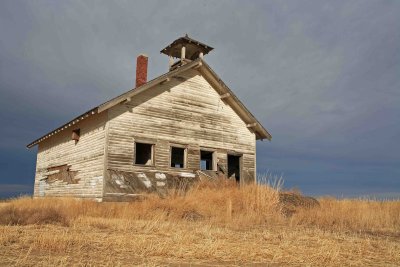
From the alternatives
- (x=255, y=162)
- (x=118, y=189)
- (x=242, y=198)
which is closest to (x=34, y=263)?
(x=242, y=198)

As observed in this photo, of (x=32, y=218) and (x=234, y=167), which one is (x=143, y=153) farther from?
(x=32, y=218)

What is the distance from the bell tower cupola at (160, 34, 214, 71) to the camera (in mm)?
20969

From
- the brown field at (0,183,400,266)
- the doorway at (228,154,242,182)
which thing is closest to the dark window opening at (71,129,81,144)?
the brown field at (0,183,400,266)

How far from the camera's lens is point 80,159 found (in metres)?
18.5

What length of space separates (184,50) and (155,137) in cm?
575

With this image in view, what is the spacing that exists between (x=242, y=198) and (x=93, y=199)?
6714 millimetres

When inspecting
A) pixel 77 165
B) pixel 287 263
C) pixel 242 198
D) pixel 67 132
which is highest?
pixel 67 132

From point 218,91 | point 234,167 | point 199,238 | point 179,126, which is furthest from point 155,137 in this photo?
point 199,238

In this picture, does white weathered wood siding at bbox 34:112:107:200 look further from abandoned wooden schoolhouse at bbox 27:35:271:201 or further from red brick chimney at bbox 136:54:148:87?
red brick chimney at bbox 136:54:148:87

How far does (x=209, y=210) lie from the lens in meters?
13.6

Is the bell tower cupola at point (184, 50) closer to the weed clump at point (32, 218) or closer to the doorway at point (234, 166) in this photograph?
the doorway at point (234, 166)

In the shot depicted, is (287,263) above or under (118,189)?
under

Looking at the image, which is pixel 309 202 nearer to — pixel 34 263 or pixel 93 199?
pixel 93 199

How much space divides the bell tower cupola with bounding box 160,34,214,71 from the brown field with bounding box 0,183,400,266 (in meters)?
9.78
